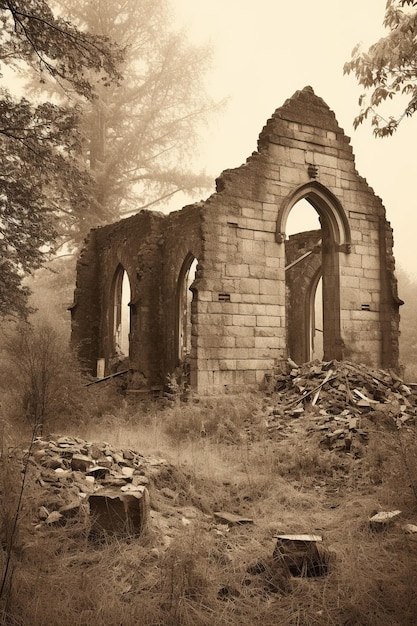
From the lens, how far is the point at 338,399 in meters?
9.35

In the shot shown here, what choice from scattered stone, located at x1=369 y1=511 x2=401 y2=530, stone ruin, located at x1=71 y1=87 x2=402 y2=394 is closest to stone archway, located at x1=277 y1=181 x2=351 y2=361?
stone ruin, located at x1=71 y1=87 x2=402 y2=394

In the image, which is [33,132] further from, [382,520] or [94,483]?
[382,520]

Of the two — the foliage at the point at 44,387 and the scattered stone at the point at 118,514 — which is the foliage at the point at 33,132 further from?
the scattered stone at the point at 118,514

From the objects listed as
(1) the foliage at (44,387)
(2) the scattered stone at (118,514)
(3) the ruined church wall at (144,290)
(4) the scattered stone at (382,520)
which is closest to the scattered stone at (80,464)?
(2) the scattered stone at (118,514)

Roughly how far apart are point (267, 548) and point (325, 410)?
479 cm

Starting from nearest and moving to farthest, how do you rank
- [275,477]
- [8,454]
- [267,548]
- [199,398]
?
[267,548]
[8,454]
[275,477]
[199,398]

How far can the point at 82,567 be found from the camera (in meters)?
3.95

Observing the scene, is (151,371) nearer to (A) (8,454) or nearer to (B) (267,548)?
(A) (8,454)

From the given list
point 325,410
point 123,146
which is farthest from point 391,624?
point 123,146

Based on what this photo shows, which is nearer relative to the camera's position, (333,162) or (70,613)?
(70,613)

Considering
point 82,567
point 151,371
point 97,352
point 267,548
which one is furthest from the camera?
point 97,352

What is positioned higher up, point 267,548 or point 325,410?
point 325,410

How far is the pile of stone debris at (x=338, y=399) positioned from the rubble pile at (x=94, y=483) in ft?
9.86

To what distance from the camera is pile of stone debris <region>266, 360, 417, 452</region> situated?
8.01m
